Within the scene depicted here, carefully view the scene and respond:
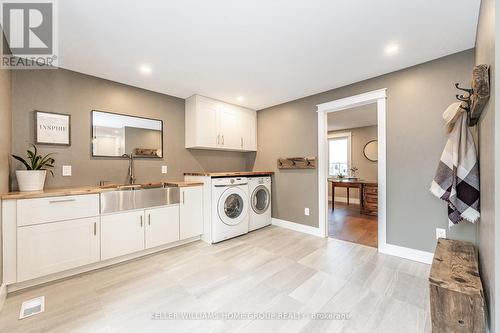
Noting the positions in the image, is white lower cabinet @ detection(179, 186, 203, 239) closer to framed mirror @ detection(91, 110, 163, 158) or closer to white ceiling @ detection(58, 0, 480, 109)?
framed mirror @ detection(91, 110, 163, 158)

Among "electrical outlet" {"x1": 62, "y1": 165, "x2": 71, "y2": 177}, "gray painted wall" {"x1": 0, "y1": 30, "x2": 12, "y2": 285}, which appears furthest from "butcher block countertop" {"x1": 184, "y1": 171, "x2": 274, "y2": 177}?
"gray painted wall" {"x1": 0, "y1": 30, "x2": 12, "y2": 285}

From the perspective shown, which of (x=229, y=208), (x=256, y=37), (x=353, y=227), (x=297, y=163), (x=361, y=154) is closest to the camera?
(x=256, y=37)

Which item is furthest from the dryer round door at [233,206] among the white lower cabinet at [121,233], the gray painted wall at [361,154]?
the gray painted wall at [361,154]

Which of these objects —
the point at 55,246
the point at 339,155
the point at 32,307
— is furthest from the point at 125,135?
the point at 339,155

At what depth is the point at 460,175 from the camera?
170cm

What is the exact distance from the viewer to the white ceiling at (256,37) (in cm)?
150

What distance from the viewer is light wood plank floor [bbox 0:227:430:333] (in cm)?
→ 141

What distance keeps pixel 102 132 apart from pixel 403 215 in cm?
389

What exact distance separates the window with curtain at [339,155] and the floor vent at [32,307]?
6340 mm

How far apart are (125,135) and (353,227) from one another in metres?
3.97

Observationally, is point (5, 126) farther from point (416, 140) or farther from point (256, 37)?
point (416, 140)

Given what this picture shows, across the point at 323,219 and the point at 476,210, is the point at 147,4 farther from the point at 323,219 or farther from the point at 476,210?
the point at 323,219

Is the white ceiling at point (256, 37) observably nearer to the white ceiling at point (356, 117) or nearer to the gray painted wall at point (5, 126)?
the gray painted wall at point (5, 126)

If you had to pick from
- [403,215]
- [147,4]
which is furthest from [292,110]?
[147,4]
